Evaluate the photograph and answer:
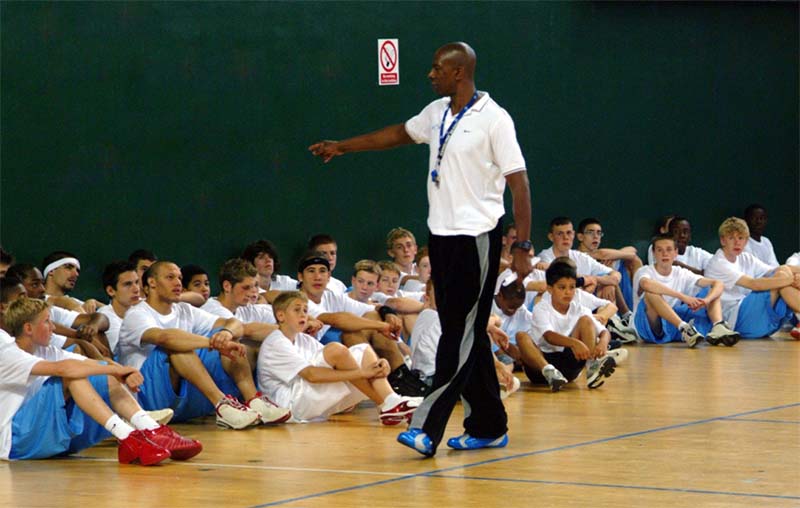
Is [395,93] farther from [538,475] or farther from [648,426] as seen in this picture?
[538,475]

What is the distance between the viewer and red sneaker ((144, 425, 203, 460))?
6676 millimetres

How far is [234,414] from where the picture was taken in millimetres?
7902

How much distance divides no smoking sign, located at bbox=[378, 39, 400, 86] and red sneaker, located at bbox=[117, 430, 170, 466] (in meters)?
6.88

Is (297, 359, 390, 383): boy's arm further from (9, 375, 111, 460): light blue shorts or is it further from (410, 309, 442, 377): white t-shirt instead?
(9, 375, 111, 460): light blue shorts

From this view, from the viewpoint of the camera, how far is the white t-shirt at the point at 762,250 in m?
14.7

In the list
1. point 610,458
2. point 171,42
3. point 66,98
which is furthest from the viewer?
point 171,42

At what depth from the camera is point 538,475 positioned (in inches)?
245

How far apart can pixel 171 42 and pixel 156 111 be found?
22.3 inches

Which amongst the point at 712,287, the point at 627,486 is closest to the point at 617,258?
the point at 712,287

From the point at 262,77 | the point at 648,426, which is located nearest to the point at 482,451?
the point at 648,426

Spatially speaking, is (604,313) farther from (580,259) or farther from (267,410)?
(267,410)

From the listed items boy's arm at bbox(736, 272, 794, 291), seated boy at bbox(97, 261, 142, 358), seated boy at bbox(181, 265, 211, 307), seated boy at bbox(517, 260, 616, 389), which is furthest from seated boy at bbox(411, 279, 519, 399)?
boy's arm at bbox(736, 272, 794, 291)

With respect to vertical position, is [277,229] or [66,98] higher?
[66,98]

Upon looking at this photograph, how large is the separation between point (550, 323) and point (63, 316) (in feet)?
10.9
